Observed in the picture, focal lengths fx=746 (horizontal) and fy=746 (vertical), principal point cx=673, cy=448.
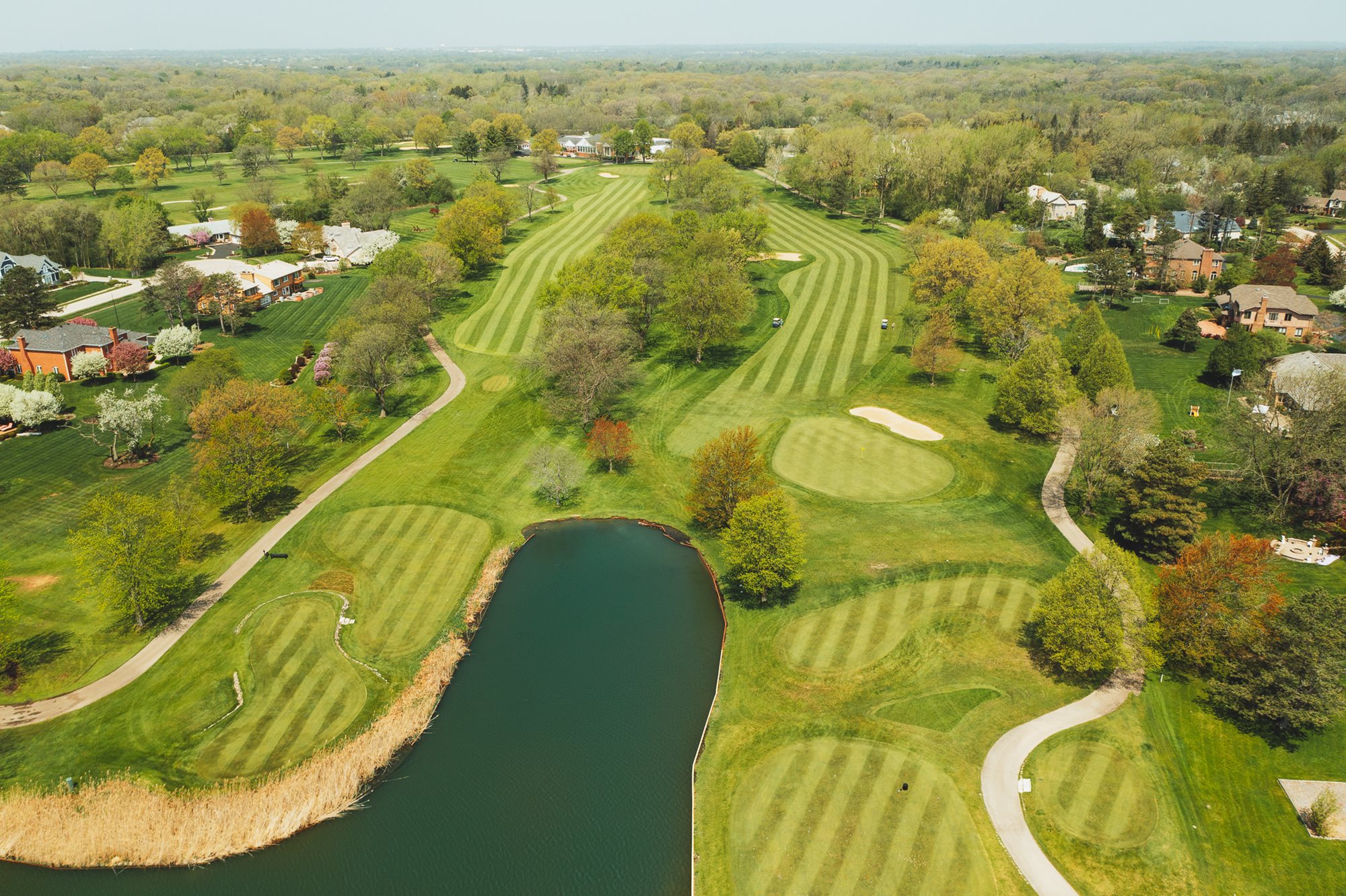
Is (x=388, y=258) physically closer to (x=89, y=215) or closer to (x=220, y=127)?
(x=89, y=215)

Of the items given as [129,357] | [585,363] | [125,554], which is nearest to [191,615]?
[125,554]

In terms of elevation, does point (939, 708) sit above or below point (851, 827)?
above

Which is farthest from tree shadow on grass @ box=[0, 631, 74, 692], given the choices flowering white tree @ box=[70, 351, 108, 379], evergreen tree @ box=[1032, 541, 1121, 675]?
evergreen tree @ box=[1032, 541, 1121, 675]

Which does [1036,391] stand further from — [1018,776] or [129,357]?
[129,357]

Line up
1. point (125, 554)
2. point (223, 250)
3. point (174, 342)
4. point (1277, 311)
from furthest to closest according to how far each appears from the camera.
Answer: point (223, 250) < point (1277, 311) < point (174, 342) < point (125, 554)

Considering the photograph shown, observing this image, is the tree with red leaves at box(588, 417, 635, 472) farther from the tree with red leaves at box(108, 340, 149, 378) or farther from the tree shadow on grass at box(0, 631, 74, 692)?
the tree with red leaves at box(108, 340, 149, 378)
